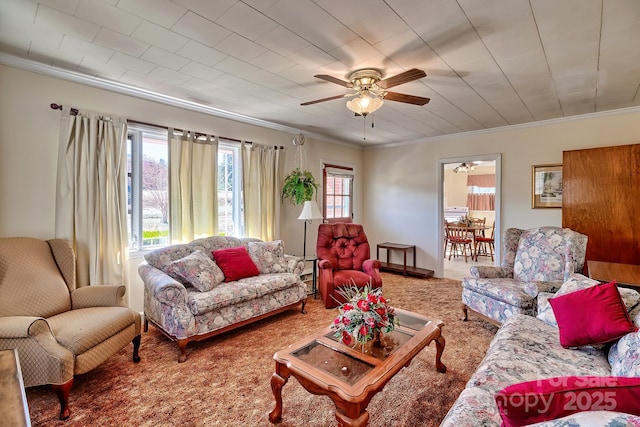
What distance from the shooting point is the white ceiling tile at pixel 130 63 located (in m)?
2.45

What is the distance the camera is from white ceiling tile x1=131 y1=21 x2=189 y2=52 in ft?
6.65

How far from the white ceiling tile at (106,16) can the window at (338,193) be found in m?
3.69

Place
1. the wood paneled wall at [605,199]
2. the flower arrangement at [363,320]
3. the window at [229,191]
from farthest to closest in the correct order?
the window at [229,191] < the wood paneled wall at [605,199] < the flower arrangement at [363,320]

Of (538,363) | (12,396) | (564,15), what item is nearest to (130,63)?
(12,396)

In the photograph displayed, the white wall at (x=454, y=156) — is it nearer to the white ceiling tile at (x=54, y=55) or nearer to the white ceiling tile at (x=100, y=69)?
the white ceiling tile at (x=100, y=69)

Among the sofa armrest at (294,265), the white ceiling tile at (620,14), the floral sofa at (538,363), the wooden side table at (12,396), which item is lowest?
the floral sofa at (538,363)

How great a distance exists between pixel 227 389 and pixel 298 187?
2872 mm

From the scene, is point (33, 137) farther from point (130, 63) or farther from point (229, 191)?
point (229, 191)

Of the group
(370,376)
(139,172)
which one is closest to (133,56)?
(139,172)

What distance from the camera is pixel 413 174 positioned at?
5570 millimetres

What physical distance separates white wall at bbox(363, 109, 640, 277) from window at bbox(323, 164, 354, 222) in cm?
45

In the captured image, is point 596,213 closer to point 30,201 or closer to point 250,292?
point 250,292

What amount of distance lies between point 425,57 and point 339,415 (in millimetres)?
2514

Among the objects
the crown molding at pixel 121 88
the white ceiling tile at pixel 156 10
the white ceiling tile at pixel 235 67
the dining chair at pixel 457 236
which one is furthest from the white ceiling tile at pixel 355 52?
the dining chair at pixel 457 236
